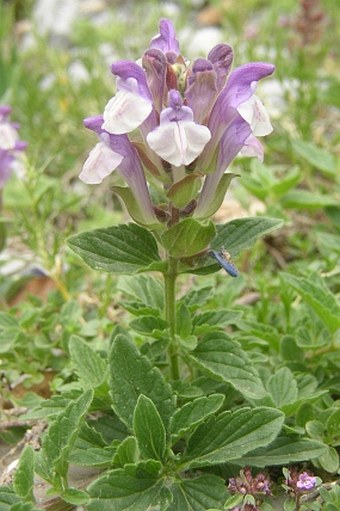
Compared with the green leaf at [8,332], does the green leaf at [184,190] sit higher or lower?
higher

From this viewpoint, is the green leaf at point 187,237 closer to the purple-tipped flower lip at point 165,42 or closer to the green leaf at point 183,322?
the green leaf at point 183,322

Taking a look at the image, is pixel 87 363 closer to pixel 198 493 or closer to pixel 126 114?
pixel 198 493

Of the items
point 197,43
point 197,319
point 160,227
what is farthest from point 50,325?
point 197,43

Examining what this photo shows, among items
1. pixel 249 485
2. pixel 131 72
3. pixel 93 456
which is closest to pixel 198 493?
pixel 249 485

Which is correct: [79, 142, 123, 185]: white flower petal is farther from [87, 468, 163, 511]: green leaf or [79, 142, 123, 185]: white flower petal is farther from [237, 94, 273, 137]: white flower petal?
[87, 468, 163, 511]: green leaf

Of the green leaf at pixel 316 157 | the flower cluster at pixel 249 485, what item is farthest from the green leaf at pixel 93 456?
the green leaf at pixel 316 157

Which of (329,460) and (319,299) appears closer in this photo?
(329,460)
